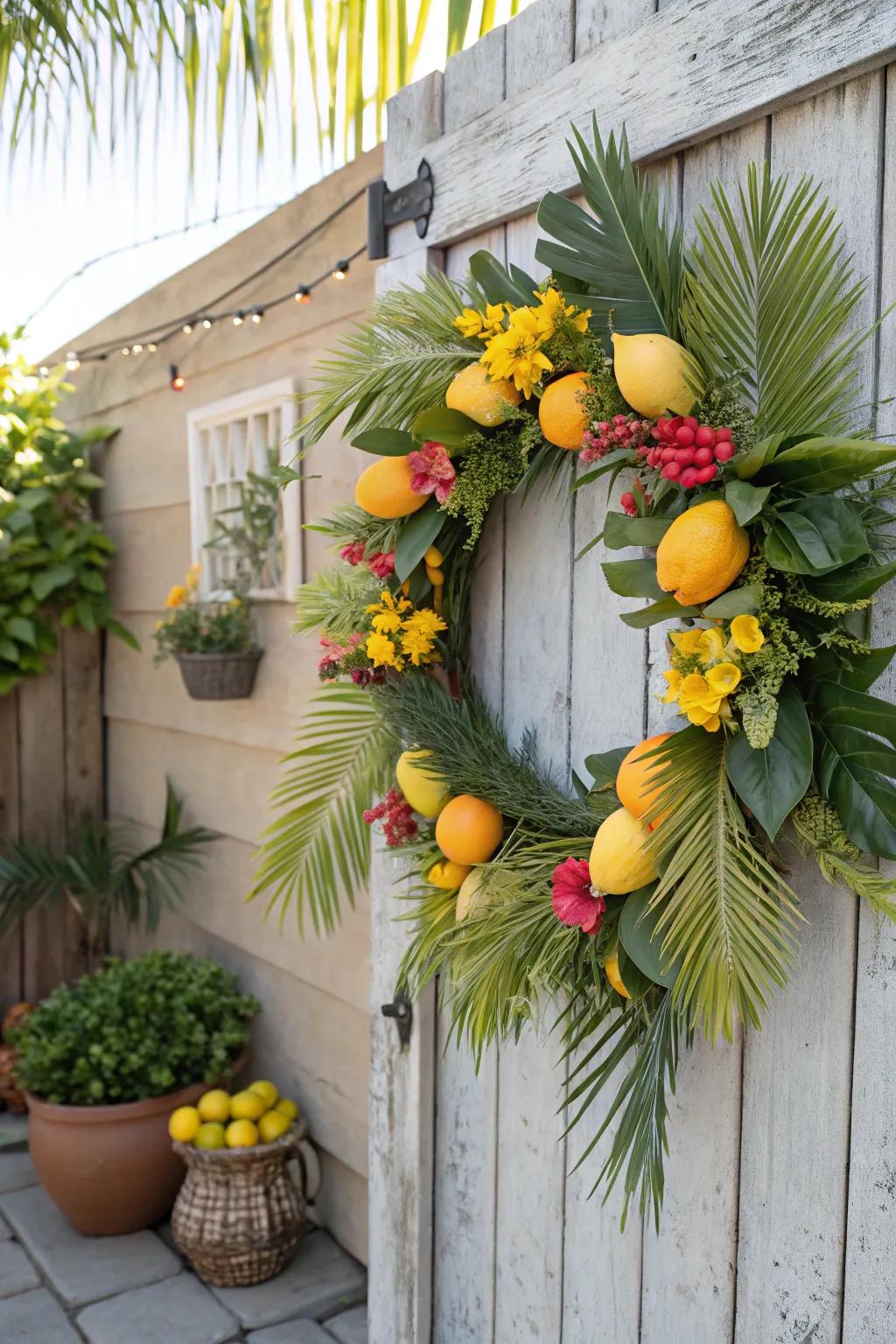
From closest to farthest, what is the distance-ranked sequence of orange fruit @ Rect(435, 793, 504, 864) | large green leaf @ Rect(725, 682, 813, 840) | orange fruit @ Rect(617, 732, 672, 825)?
large green leaf @ Rect(725, 682, 813, 840)
orange fruit @ Rect(617, 732, 672, 825)
orange fruit @ Rect(435, 793, 504, 864)

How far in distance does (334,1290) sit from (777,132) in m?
2.23

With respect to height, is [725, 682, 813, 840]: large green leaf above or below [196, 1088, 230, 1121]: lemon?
above

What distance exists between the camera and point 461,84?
142cm

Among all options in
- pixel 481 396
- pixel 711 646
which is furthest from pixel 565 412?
pixel 711 646

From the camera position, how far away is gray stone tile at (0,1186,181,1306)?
2.25m

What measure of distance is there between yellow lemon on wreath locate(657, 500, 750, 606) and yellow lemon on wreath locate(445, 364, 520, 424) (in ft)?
1.06

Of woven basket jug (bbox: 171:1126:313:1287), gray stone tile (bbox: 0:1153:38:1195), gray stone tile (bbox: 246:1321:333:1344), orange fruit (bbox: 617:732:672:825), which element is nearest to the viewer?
orange fruit (bbox: 617:732:672:825)

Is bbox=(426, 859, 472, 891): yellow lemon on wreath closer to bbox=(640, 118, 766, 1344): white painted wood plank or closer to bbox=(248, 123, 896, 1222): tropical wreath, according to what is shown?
bbox=(248, 123, 896, 1222): tropical wreath

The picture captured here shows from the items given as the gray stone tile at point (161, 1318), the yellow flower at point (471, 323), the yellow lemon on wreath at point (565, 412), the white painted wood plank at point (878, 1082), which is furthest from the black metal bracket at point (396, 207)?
the gray stone tile at point (161, 1318)

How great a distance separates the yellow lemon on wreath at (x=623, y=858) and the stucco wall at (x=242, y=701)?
1259 mm

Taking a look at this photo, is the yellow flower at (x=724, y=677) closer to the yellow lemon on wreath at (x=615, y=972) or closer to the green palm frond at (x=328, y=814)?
the yellow lemon on wreath at (x=615, y=972)

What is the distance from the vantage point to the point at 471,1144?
4.89ft

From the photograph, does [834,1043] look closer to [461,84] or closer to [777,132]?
[777,132]

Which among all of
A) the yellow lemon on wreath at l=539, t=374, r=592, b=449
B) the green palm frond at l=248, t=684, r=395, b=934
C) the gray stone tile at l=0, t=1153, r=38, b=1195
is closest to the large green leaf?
the yellow lemon on wreath at l=539, t=374, r=592, b=449
